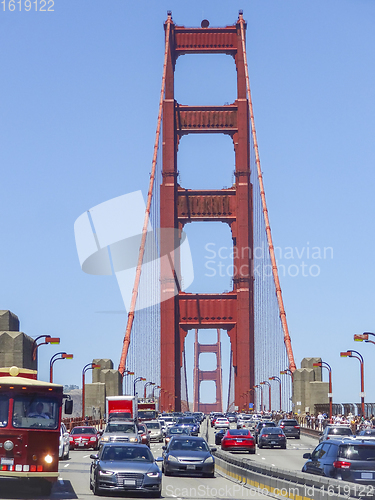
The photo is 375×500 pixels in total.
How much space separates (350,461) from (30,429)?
682 cm

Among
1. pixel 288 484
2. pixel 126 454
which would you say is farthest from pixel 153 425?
pixel 288 484

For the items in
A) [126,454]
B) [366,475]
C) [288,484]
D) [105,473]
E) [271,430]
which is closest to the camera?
[366,475]

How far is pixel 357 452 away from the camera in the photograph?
722 inches

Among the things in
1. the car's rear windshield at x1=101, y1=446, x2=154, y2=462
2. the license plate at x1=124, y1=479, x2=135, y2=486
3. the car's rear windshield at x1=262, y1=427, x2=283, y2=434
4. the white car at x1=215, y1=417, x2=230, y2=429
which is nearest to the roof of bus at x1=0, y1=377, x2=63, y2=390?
the car's rear windshield at x1=101, y1=446, x2=154, y2=462

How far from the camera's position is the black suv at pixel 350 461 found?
711 inches

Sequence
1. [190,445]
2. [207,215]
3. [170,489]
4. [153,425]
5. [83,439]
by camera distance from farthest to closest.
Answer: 1. [207,215]
2. [153,425]
3. [83,439]
4. [190,445]
5. [170,489]

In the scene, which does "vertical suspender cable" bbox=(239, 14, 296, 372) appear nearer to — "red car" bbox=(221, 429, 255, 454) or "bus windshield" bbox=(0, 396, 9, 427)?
"red car" bbox=(221, 429, 255, 454)

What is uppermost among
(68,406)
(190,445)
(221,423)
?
(68,406)

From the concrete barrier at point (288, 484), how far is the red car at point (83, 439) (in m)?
16.2

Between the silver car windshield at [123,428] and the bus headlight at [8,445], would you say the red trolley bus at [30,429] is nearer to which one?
the bus headlight at [8,445]

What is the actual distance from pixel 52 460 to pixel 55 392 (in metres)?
1.48

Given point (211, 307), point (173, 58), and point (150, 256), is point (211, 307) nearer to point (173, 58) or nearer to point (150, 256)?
point (150, 256)

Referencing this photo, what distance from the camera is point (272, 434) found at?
46031 millimetres

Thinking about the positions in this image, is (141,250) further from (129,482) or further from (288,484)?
(288,484)
